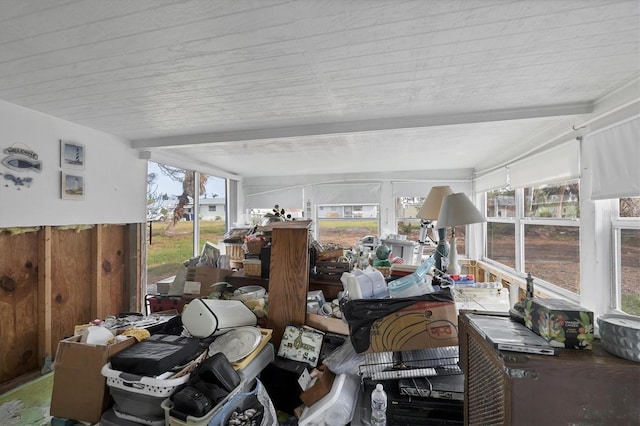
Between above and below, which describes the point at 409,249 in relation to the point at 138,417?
above

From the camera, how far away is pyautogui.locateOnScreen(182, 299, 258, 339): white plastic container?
1.71m

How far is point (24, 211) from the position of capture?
2.20m

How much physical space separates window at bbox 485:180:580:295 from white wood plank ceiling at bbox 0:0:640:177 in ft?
2.51

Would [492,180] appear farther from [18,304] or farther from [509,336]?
[18,304]

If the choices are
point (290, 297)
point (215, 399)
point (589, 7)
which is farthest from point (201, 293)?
point (589, 7)

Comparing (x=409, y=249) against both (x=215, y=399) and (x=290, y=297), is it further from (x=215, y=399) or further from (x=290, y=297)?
(x=215, y=399)

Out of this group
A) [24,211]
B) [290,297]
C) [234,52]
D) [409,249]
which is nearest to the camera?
[234,52]

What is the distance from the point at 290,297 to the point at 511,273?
10.3 feet

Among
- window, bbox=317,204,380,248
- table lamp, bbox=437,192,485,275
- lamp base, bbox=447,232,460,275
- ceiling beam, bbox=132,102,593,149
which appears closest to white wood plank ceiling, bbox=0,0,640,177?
ceiling beam, bbox=132,102,593,149

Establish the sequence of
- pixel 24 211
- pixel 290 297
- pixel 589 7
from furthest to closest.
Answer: pixel 24 211, pixel 290 297, pixel 589 7

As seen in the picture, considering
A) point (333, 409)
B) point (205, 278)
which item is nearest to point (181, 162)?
point (205, 278)

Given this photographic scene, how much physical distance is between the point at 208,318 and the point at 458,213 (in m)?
1.95

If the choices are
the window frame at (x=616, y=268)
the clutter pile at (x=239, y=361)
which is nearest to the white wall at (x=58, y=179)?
the clutter pile at (x=239, y=361)

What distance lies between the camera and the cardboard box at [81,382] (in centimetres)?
144
